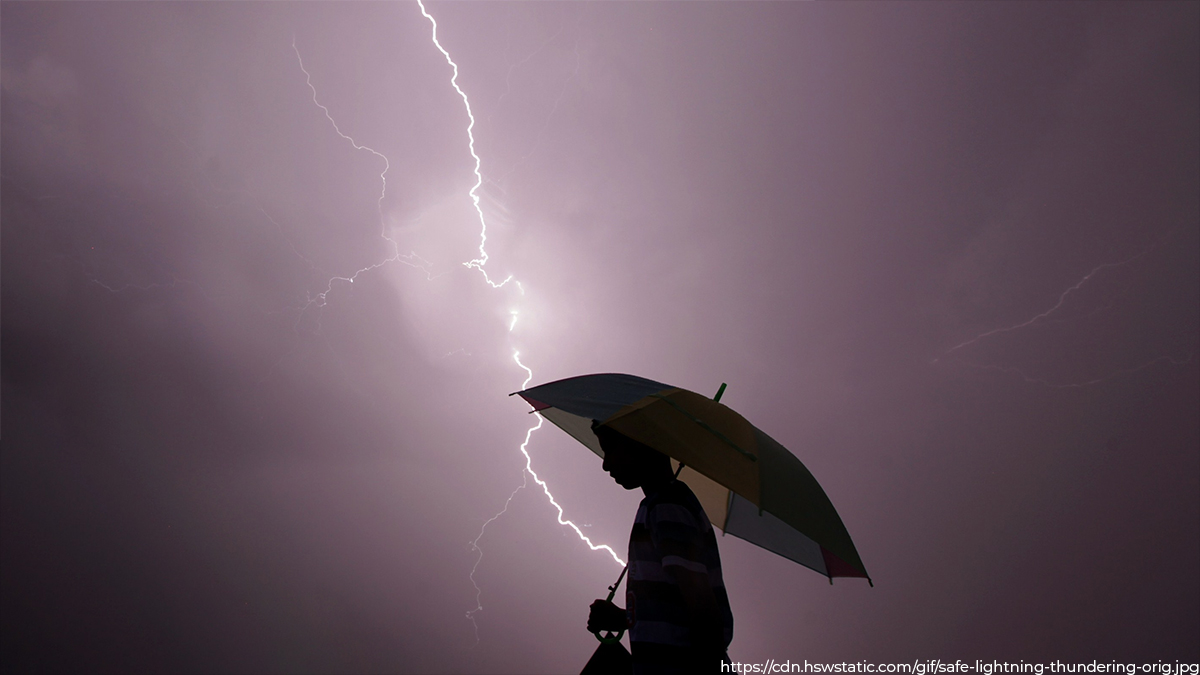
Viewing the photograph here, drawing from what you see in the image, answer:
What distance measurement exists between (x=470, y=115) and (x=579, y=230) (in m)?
2.05

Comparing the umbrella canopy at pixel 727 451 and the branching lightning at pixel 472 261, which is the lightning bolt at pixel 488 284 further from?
the umbrella canopy at pixel 727 451

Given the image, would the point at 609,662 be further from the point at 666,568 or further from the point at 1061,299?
the point at 1061,299

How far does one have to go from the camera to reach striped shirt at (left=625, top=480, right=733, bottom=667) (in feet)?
3.96

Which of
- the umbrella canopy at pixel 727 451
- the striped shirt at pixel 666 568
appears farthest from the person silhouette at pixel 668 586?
the umbrella canopy at pixel 727 451

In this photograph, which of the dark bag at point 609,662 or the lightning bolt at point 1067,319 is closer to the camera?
the dark bag at point 609,662

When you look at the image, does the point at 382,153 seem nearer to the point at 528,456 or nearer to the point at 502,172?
the point at 502,172

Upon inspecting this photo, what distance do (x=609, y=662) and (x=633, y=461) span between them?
60cm

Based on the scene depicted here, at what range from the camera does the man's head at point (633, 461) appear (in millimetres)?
1411

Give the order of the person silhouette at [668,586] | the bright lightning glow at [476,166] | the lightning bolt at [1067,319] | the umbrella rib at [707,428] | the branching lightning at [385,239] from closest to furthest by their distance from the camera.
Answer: the person silhouette at [668,586] → the umbrella rib at [707,428] → the lightning bolt at [1067,319] → the bright lightning glow at [476,166] → the branching lightning at [385,239]

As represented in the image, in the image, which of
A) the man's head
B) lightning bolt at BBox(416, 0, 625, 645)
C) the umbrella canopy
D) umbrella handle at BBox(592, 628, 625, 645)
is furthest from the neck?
lightning bolt at BBox(416, 0, 625, 645)

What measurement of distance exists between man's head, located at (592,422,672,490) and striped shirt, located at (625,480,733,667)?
7 cm

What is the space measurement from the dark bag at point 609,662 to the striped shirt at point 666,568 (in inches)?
7.3

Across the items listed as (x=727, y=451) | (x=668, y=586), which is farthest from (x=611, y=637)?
(x=727, y=451)

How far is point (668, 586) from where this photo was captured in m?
1.24
